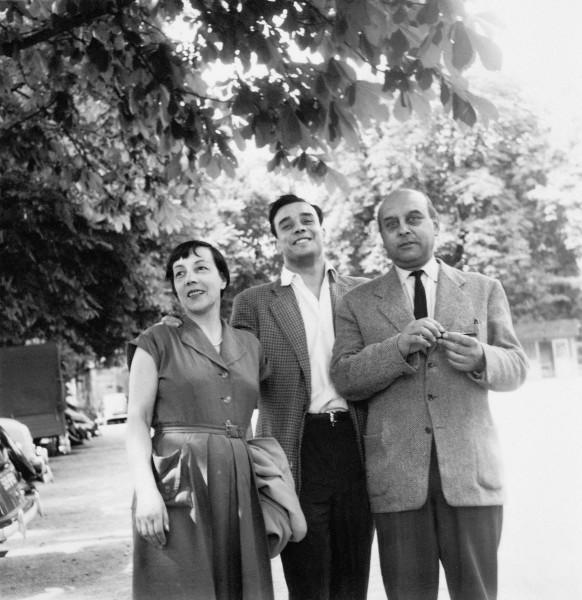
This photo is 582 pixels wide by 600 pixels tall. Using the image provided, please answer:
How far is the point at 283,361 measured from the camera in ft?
13.9

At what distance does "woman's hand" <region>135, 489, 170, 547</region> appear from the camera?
11.2 feet

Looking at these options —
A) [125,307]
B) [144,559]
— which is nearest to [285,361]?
[144,559]

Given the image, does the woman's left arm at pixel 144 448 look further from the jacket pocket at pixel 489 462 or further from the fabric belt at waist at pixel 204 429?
the jacket pocket at pixel 489 462

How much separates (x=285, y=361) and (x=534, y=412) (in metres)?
20.1

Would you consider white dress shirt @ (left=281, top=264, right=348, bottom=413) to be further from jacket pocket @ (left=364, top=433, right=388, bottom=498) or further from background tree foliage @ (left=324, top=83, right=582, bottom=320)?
background tree foliage @ (left=324, top=83, right=582, bottom=320)

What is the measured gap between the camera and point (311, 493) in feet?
13.4

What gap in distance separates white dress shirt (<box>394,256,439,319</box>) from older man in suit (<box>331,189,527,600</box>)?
0.04ft

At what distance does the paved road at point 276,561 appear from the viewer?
21.0 ft

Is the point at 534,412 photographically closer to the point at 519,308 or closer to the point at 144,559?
the point at 519,308

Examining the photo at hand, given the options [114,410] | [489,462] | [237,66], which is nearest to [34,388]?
[237,66]

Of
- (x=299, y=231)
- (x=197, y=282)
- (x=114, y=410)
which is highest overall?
(x=299, y=231)

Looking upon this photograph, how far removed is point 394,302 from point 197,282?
879 millimetres

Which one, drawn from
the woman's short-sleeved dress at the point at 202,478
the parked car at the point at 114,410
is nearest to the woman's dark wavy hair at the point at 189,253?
the woman's short-sleeved dress at the point at 202,478

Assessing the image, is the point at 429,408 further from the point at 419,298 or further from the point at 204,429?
the point at 204,429
